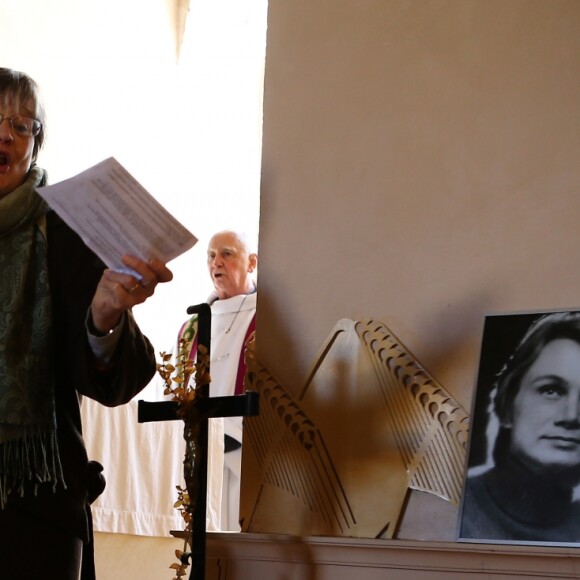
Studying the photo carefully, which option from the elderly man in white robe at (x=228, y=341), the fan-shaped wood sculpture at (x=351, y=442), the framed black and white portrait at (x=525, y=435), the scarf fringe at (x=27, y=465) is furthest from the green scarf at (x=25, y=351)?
the elderly man in white robe at (x=228, y=341)

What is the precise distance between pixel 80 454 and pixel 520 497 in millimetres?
779

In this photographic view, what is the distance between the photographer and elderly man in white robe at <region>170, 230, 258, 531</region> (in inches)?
148

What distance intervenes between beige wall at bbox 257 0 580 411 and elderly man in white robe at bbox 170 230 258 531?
54.2 inches

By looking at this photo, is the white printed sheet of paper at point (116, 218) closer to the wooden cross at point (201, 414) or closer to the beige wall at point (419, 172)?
the wooden cross at point (201, 414)

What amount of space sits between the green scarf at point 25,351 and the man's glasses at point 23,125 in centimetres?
9

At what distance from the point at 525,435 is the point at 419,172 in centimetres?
58

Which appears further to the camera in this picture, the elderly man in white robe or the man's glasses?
the elderly man in white robe

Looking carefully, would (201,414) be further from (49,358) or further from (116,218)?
(116,218)

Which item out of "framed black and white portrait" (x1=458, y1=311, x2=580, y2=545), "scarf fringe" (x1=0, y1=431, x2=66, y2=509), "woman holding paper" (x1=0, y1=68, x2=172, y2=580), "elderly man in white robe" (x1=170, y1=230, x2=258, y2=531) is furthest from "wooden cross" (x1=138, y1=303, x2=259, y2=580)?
"elderly man in white robe" (x1=170, y1=230, x2=258, y2=531)

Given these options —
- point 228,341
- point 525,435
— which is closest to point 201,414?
point 525,435

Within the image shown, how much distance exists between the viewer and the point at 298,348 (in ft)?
6.91

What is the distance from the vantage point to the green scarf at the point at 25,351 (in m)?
1.70

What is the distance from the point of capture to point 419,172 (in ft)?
6.77

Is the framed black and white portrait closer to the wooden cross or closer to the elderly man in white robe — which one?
the wooden cross
